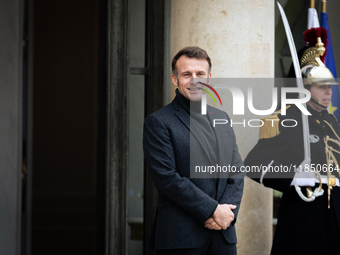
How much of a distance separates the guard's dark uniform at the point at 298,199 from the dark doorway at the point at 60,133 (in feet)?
5.76

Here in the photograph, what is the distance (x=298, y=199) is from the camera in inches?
122

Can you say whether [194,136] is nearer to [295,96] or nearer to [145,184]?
[295,96]

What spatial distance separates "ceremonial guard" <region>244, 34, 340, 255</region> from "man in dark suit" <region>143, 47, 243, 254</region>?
0.60 metres

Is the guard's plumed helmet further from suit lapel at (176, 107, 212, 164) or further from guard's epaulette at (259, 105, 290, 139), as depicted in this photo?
suit lapel at (176, 107, 212, 164)

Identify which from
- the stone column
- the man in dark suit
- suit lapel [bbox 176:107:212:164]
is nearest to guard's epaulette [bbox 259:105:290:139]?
the stone column

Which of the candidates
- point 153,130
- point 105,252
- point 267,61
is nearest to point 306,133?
point 267,61

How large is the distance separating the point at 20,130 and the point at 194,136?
2.24m

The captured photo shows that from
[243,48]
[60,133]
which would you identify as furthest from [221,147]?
[60,133]

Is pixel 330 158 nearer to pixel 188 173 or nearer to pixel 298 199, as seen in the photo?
pixel 298 199

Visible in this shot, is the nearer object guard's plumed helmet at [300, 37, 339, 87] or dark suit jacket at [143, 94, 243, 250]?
dark suit jacket at [143, 94, 243, 250]

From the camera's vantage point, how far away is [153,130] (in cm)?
248

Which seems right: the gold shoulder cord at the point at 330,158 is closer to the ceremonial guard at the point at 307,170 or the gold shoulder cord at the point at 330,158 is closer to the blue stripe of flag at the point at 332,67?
the ceremonial guard at the point at 307,170

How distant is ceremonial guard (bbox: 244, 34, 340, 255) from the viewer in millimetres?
3043

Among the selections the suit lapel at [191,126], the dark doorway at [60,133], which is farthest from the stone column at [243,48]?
the dark doorway at [60,133]
